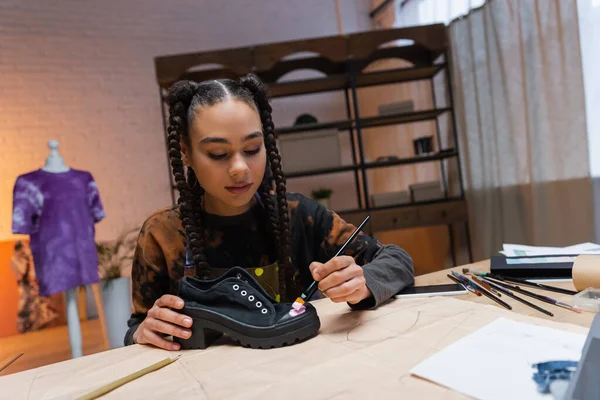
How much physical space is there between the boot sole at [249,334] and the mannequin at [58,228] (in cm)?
196

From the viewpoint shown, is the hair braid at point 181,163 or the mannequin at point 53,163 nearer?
the hair braid at point 181,163

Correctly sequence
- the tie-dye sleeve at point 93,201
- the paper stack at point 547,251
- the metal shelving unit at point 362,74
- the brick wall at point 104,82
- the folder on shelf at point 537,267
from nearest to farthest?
the folder on shelf at point 537,267, the paper stack at point 547,251, the tie-dye sleeve at point 93,201, the metal shelving unit at point 362,74, the brick wall at point 104,82

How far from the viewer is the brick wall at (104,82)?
336 centimetres

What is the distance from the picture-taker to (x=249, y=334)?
0.66 meters

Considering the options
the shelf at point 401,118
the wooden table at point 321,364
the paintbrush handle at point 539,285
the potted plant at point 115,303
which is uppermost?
the shelf at point 401,118

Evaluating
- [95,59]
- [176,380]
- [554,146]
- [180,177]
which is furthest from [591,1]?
[95,59]

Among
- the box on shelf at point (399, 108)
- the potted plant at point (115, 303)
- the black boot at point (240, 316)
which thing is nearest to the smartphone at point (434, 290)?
the black boot at point (240, 316)

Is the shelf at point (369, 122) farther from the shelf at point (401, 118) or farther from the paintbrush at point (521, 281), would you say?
the paintbrush at point (521, 281)

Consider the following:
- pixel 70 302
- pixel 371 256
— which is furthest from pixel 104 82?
pixel 371 256

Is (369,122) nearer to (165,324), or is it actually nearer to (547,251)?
(547,251)

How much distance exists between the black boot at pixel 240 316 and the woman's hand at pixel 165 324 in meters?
0.01

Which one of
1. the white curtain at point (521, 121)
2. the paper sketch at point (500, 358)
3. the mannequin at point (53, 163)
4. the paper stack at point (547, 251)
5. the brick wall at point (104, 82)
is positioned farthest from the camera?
the brick wall at point (104, 82)

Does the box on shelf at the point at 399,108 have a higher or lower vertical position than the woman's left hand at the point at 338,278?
higher

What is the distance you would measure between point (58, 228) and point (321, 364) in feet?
7.23
